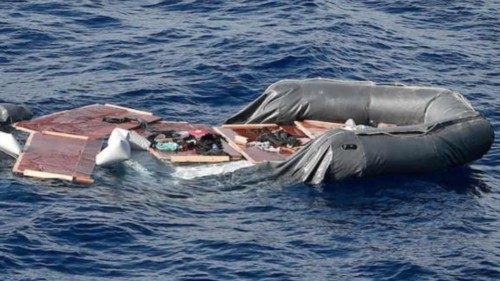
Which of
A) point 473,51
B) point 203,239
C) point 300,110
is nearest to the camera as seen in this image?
point 203,239

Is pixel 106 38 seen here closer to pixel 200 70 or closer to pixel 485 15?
pixel 200 70

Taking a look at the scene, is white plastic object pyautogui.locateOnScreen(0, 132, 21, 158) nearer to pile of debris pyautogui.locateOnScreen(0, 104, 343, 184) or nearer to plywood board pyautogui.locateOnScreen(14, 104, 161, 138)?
pile of debris pyautogui.locateOnScreen(0, 104, 343, 184)

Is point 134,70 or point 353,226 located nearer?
point 353,226

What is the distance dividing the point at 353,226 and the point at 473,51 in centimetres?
1508

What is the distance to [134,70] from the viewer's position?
116ft

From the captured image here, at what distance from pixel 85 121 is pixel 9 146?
2.91 m

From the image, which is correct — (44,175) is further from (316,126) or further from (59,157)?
(316,126)

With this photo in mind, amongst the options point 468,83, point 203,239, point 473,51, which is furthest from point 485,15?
point 203,239

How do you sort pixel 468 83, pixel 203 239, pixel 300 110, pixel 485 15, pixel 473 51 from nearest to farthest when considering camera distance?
pixel 203 239
pixel 300 110
pixel 468 83
pixel 473 51
pixel 485 15

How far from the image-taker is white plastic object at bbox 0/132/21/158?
27.3 m

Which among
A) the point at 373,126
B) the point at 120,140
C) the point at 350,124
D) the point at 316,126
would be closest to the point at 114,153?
the point at 120,140

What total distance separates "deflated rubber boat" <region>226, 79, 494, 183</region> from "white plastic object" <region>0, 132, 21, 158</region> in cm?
583

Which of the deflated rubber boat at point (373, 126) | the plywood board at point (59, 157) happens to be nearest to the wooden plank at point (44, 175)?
the plywood board at point (59, 157)

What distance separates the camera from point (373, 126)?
98.2 ft
